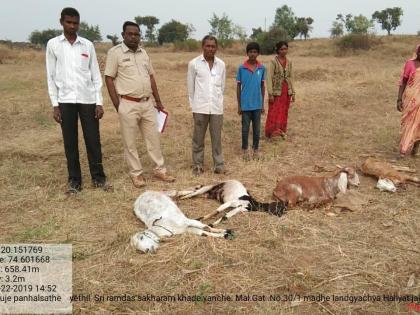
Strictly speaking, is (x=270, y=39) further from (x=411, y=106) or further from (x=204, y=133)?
(x=204, y=133)

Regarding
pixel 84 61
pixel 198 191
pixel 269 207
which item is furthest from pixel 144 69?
pixel 269 207

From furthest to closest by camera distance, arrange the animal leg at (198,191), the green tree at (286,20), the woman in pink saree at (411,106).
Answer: the green tree at (286,20), the woman in pink saree at (411,106), the animal leg at (198,191)

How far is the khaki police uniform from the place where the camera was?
14.1 ft

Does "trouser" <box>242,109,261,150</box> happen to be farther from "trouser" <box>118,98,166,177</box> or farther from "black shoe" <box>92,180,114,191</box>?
"black shoe" <box>92,180,114,191</box>

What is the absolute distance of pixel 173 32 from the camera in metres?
46.2

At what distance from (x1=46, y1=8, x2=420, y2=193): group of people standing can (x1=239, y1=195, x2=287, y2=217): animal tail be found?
1.23 m

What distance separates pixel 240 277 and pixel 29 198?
2.55 metres

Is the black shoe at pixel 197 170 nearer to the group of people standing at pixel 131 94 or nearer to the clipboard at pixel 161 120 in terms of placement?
the group of people standing at pixel 131 94

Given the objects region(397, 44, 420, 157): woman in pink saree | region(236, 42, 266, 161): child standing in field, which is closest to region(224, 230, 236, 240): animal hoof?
region(236, 42, 266, 161): child standing in field

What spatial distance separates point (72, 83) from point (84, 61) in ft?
0.89

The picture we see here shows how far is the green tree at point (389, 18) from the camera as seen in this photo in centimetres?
4559

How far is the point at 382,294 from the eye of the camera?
268 cm

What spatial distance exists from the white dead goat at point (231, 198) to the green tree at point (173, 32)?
1717 inches

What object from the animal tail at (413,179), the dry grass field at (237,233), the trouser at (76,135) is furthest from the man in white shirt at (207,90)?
the animal tail at (413,179)
